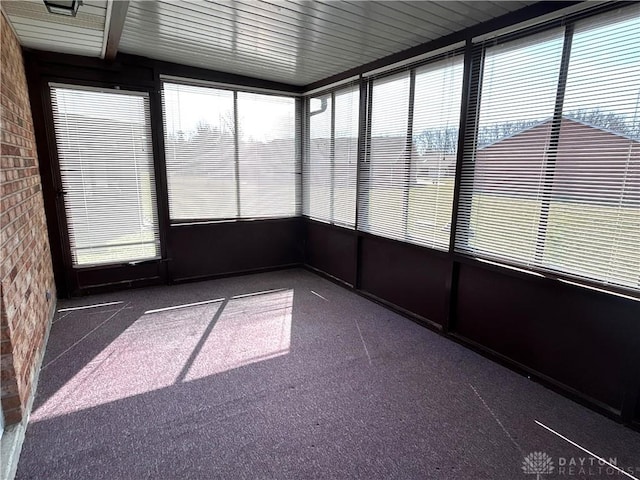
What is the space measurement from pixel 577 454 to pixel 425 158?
2243 mm

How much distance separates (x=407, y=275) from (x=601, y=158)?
177cm

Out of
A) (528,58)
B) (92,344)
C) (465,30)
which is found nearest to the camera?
(528,58)

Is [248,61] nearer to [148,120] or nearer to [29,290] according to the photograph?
[148,120]

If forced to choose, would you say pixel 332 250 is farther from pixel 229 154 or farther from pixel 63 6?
pixel 63 6

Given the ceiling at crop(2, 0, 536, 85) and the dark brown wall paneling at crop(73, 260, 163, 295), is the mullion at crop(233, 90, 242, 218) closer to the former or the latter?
the ceiling at crop(2, 0, 536, 85)

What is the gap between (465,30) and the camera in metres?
2.63

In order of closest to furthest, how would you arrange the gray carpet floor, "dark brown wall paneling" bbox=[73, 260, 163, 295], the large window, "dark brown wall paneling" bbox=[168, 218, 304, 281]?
the gray carpet floor, "dark brown wall paneling" bbox=[73, 260, 163, 295], the large window, "dark brown wall paneling" bbox=[168, 218, 304, 281]

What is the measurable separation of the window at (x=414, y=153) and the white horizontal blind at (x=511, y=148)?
223 mm

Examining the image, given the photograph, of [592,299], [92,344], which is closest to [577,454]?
[592,299]

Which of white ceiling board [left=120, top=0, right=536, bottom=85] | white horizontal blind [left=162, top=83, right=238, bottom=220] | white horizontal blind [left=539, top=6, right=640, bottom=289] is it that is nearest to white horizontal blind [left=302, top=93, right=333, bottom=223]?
white ceiling board [left=120, top=0, right=536, bottom=85]

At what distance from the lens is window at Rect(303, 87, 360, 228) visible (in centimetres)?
390

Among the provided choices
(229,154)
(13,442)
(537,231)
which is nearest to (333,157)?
(229,154)

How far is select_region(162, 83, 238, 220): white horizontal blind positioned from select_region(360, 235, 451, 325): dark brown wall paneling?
6.22ft

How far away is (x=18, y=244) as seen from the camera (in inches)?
84.5
